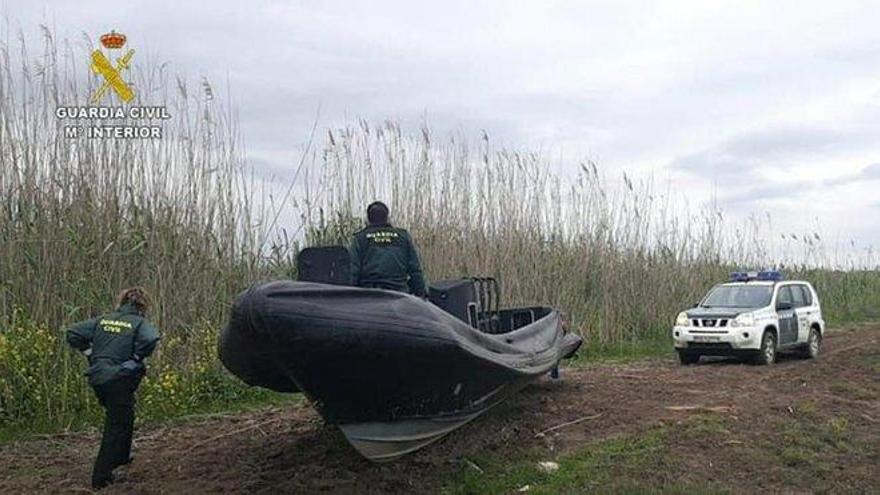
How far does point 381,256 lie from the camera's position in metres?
7.57

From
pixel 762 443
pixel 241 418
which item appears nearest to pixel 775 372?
pixel 762 443

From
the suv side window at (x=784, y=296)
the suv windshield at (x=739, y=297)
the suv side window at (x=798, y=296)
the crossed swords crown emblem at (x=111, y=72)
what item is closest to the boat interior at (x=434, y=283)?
the crossed swords crown emblem at (x=111, y=72)

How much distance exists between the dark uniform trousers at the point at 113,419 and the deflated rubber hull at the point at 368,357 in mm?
Answer: 752

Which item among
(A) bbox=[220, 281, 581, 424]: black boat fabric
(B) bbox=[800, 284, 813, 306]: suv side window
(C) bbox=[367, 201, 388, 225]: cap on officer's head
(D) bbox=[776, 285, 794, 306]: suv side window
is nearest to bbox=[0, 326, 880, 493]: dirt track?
(A) bbox=[220, 281, 581, 424]: black boat fabric

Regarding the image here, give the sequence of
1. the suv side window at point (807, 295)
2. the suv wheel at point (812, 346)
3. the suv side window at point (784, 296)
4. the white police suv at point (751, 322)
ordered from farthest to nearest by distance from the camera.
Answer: the suv side window at point (807, 295) < the suv wheel at point (812, 346) < the suv side window at point (784, 296) < the white police suv at point (751, 322)

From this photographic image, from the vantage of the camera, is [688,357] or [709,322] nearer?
[709,322]

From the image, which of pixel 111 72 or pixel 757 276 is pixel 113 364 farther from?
pixel 757 276

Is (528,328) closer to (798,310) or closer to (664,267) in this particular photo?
(798,310)

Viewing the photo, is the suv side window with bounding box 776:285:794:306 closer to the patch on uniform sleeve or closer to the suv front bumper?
the suv front bumper

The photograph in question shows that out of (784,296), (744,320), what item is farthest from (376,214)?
(784,296)

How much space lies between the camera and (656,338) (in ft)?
58.7

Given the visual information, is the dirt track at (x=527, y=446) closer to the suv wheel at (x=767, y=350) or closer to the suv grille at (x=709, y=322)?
the suv wheel at (x=767, y=350)

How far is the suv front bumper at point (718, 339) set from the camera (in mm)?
14422

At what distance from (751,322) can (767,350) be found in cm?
60
